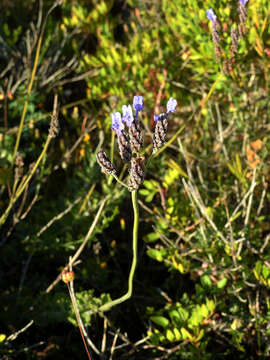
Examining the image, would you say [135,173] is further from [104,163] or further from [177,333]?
[177,333]

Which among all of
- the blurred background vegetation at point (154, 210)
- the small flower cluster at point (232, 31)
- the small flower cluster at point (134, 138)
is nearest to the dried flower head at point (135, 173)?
the small flower cluster at point (134, 138)

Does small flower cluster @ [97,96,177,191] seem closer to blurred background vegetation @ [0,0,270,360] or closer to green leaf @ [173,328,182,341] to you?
blurred background vegetation @ [0,0,270,360]

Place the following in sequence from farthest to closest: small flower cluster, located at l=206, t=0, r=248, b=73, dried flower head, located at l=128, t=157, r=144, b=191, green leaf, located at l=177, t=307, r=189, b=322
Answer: green leaf, located at l=177, t=307, r=189, b=322, small flower cluster, located at l=206, t=0, r=248, b=73, dried flower head, located at l=128, t=157, r=144, b=191

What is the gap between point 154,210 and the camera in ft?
5.64

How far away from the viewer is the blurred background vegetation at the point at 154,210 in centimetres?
142

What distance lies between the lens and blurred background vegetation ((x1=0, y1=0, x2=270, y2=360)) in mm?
1423

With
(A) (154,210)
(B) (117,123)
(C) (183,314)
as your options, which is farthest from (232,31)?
(C) (183,314)

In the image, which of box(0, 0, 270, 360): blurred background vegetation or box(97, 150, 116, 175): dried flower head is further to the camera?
box(0, 0, 270, 360): blurred background vegetation

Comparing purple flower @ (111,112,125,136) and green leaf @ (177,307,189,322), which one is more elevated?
purple flower @ (111,112,125,136)

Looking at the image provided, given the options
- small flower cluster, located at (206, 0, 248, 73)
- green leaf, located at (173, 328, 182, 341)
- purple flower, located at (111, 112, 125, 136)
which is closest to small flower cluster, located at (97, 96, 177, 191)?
purple flower, located at (111, 112, 125, 136)

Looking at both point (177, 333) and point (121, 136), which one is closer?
point (121, 136)

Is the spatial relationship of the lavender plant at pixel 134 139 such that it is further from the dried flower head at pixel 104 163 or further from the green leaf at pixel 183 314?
the green leaf at pixel 183 314

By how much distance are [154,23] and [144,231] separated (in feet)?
4.01

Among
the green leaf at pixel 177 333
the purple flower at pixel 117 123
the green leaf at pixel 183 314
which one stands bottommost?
the green leaf at pixel 177 333
